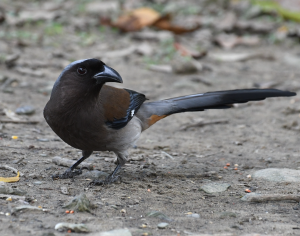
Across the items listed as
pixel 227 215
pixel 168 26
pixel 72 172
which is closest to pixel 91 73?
pixel 72 172

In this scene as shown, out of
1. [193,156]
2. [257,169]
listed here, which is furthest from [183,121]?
[257,169]

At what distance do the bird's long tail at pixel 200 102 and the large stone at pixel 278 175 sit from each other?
0.82 metres

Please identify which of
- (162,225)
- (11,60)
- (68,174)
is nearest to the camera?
(162,225)

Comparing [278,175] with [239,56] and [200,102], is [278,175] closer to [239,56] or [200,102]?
[200,102]

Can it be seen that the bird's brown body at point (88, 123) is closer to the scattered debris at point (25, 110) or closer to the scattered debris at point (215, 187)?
the scattered debris at point (215, 187)

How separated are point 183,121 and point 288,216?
10.4 feet

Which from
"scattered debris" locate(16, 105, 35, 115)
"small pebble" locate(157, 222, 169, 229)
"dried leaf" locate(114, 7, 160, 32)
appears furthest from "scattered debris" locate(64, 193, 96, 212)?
"dried leaf" locate(114, 7, 160, 32)

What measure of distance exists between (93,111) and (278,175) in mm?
1914

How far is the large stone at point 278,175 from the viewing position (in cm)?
436

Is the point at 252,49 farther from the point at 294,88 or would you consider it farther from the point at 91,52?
the point at 91,52

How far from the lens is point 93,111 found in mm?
4180

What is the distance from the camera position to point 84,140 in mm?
4137

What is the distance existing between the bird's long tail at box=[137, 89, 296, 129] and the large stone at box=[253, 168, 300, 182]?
82 centimetres

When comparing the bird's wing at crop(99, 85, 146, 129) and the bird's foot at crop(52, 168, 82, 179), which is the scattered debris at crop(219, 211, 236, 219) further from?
the bird's foot at crop(52, 168, 82, 179)
